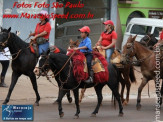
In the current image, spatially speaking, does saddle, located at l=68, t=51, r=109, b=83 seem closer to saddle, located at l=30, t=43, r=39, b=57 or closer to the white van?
saddle, located at l=30, t=43, r=39, b=57

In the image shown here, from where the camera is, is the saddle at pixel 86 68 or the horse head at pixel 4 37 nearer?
the saddle at pixel 86 68

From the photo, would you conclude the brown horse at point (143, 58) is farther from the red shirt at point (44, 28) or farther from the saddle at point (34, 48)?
the saddle at point (34, 48)

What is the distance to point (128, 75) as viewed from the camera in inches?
629

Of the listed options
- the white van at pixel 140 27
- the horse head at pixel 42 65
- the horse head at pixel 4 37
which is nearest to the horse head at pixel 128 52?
the horse head at pixel 42 65

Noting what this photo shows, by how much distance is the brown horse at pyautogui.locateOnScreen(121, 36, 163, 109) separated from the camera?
14.8 metres

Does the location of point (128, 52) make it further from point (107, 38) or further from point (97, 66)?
point (97, 66)

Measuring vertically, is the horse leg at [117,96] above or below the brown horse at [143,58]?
below

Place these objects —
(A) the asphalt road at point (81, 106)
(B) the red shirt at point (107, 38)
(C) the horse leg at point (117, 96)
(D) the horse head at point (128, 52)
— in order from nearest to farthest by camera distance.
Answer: (A) the asphalt road at point (81, 106)
(C) the horse leg at point (117, 96)
(D) the horse head at point (128, 52)
(B) the red shirt at point (107, 38)

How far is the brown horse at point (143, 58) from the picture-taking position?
14.8m

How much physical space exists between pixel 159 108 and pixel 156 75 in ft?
3.14

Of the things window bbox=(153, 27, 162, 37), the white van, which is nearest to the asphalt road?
window bbox=(153, 27, 162, 37)

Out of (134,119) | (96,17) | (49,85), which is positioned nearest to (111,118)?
(134,119)

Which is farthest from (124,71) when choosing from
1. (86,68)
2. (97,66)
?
(86,68)

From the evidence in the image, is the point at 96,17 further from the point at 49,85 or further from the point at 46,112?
the point at 46,112
